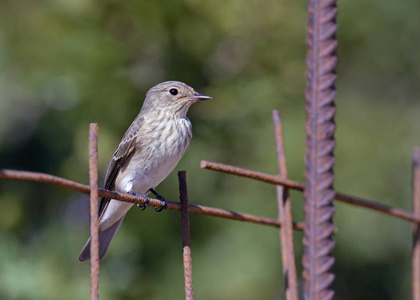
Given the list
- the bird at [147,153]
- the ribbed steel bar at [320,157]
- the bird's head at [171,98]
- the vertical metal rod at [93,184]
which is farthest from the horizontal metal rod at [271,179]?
the bird's head at [171,98]

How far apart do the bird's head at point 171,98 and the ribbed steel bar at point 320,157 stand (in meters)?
2.07

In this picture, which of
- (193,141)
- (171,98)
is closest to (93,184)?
(171,98)

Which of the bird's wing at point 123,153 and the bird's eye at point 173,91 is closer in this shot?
the bird's wing at point 123,153

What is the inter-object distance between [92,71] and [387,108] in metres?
2.22

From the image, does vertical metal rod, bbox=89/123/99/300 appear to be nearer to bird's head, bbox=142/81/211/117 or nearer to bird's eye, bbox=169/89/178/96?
bird's head, bbox=142/81/211/117

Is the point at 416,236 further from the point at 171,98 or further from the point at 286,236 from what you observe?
the point at 171,98

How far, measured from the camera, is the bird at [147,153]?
352 centimetres

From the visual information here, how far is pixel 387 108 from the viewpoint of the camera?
5418 mm

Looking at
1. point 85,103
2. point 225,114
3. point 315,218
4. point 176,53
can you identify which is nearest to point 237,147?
point 225,114

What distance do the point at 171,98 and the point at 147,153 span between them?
0.39 meters

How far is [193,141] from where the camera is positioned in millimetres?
4695

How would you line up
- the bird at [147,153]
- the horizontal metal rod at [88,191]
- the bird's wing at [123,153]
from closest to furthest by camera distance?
1. the horizontal metal rod at [88,191]
2. the bird at [147,153]
3. the bird's wing at [123,153]

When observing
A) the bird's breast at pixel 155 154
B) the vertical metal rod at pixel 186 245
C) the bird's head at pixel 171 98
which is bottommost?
the vertical metal rod at pixel 186 245

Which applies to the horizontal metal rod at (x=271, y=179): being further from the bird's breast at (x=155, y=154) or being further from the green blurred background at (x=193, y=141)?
the green blurred background at (x=193, y=141)
